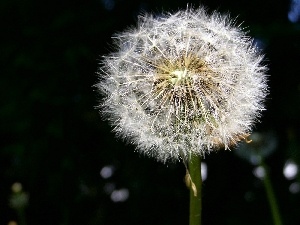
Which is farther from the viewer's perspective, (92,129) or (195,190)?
(92,129)

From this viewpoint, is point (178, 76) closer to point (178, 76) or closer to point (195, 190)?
point (178, 76)

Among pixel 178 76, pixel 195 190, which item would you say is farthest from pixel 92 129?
pixel 195 190

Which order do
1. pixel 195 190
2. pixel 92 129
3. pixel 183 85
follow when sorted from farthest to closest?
pixel 92 129, pixel 183 85, pixel 195 190

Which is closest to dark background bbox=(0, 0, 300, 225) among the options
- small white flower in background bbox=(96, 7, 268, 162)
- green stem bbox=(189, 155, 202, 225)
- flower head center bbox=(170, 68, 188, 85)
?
small white flower in background bbox=(96, 7, 268, 162)

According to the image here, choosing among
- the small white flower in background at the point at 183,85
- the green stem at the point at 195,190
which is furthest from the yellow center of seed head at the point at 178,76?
the green stem at the point at 195,190

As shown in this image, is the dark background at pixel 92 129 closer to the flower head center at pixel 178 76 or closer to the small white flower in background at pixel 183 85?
the small white flower in background at pixel 183 85

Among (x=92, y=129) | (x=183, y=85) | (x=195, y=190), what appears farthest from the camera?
(x=92, y=129)
